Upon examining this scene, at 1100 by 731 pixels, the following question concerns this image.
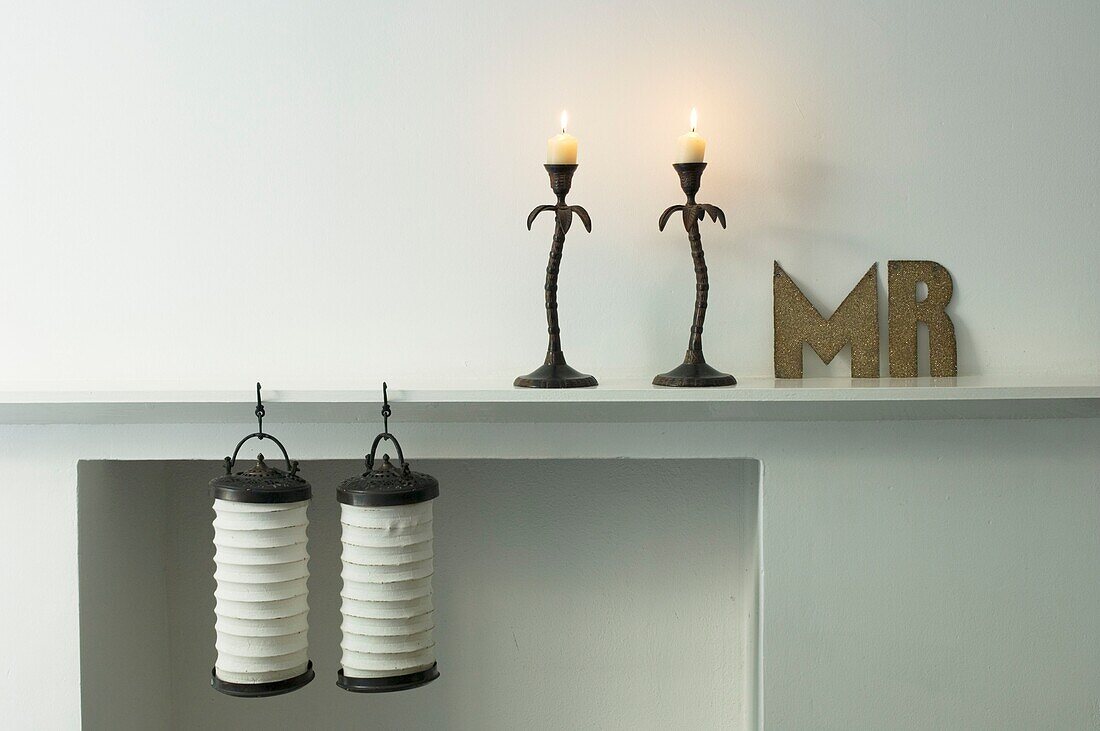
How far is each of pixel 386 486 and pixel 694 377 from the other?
37 centimetres

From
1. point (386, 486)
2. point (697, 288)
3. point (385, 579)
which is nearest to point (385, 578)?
point (385, 579)

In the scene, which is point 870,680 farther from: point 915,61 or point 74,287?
point 74,287

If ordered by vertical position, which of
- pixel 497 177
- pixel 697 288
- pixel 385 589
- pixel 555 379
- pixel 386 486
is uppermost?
pixel 497 177

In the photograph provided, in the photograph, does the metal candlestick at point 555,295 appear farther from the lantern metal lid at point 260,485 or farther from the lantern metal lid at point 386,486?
the lantern metal lid at point 260,485

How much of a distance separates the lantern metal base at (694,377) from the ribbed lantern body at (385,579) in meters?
0.30

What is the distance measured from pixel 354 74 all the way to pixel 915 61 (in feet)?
2.32

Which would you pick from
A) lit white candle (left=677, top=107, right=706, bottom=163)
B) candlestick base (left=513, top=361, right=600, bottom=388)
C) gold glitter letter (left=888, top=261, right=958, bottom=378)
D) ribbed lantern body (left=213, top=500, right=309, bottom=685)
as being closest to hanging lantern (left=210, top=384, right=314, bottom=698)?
ribbed lantern body (left=213, top=500, right=309, bottom=685)

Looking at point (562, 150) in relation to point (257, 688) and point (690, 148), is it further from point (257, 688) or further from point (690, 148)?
point (257, 688)

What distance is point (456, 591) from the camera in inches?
55.7

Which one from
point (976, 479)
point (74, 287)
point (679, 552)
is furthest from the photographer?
point (679, 552)

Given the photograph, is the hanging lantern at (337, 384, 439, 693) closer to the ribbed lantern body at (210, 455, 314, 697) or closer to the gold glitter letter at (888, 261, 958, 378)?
the ribbed lantern body at (210, 455, 314, 697)

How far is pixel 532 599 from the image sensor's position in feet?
4.63

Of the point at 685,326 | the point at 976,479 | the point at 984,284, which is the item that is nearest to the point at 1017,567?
the point at 976,479

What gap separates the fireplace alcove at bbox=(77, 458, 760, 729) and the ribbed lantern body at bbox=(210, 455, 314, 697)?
0.30 meters
